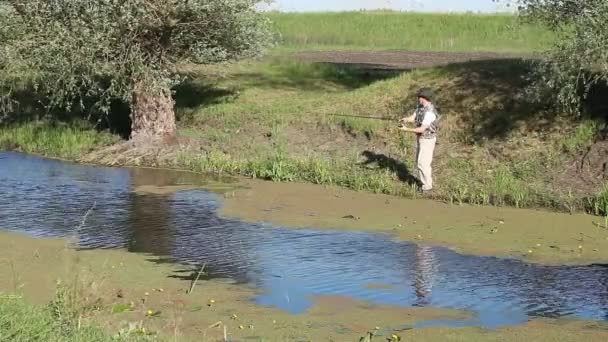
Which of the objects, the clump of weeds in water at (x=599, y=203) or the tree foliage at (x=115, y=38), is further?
the tree foliage at (x=115, y=38)

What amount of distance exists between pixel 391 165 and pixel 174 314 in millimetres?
10290

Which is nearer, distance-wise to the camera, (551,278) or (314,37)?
(551,278)

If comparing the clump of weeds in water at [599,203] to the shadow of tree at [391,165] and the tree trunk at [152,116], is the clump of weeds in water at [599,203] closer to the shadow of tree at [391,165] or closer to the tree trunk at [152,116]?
the shadow of tree at [391,165]

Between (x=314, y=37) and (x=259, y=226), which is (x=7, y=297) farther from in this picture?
(x=314, y=37)

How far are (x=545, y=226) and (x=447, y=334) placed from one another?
6381 millimetres

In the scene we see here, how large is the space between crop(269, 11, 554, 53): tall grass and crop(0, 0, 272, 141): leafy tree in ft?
69.2

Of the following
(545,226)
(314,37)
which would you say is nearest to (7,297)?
(545,226)

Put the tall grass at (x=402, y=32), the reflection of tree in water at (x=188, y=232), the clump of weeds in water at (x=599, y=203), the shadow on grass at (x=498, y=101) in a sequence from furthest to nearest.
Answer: the tall grass at (x=402, y=32) → the shadow on grass at (x=498, y=101) → the clump of weeds in water at (x=599, y=203) → the reflection of tree in water at (x=188, y=232)

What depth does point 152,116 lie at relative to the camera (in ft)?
76.6

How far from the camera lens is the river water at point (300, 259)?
37.0ft

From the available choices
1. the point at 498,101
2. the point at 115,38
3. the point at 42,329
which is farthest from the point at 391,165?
the point at 42,329

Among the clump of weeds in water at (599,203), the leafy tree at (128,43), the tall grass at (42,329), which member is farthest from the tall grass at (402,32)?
the tall grass at (42,329)

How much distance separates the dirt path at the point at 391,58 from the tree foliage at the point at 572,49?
11.8 m

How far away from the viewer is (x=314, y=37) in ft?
170
